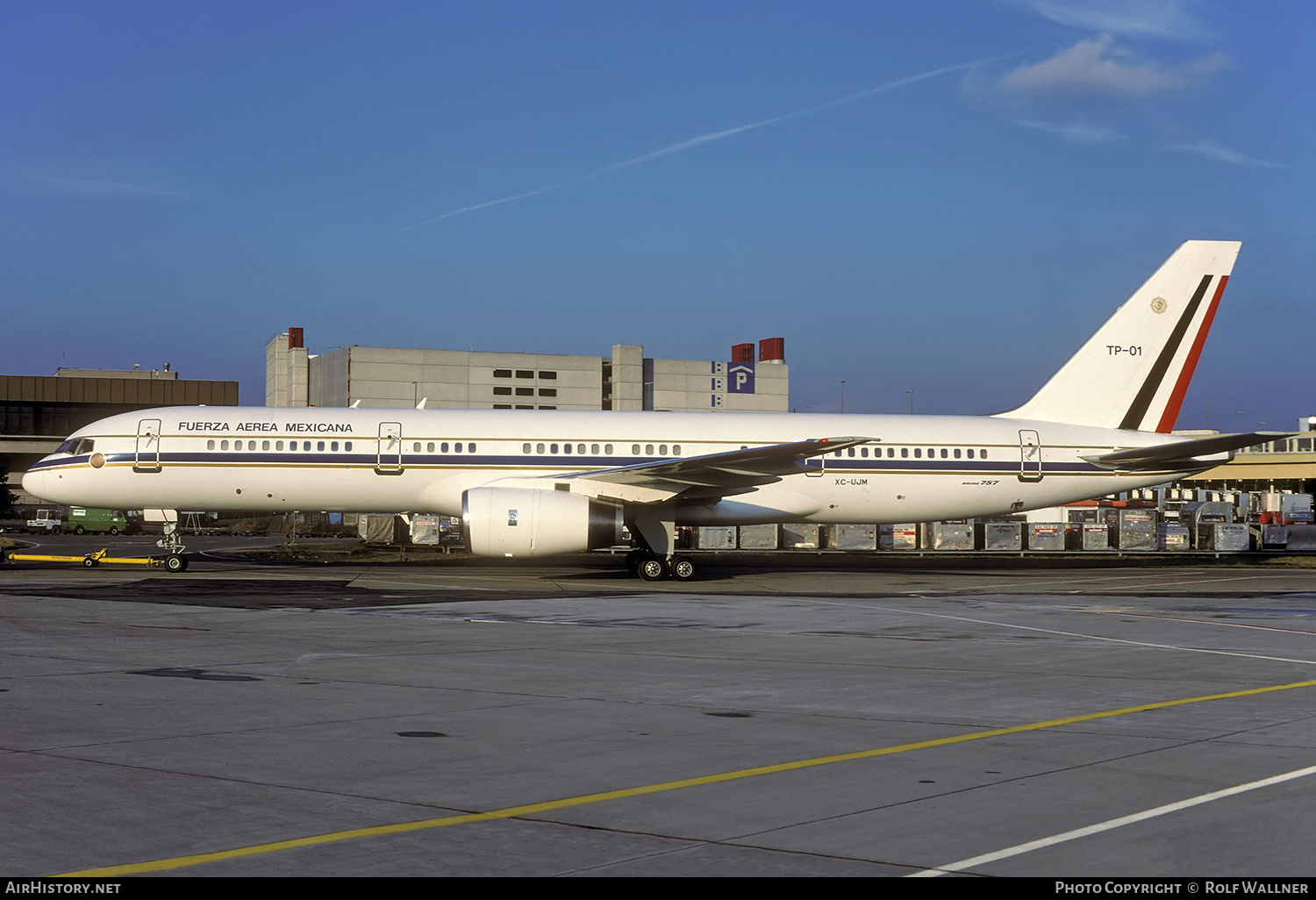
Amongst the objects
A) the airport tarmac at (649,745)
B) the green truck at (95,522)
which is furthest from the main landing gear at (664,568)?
the green truck at (95,522)

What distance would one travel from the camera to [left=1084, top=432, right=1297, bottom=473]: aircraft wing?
31.8 m

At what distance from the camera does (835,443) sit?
90.8 feet

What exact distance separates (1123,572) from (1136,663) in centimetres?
2248

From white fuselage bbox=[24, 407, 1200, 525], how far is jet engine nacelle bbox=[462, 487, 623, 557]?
5.88 feet

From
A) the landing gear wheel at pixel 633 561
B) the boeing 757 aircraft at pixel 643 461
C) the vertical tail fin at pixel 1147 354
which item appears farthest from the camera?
the vertical tail fin at pixel 1147 354

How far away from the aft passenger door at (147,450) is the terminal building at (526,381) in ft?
219

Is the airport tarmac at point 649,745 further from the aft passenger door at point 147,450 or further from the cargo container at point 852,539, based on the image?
the cargo container at point 852,539

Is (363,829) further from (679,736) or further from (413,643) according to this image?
(413,643)

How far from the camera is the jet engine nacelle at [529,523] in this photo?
89.2 ft

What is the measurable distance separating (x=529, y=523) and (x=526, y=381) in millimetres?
79100

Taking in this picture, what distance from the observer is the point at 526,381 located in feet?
346

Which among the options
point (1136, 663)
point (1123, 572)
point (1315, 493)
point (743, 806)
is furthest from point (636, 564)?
point (1315, 493)

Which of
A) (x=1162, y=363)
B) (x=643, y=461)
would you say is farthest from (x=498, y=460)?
(x=1162, y=363)

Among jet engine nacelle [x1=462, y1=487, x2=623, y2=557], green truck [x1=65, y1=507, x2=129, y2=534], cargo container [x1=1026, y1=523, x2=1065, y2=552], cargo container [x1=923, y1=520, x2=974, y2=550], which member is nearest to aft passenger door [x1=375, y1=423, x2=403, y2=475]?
jet engine nacelle [x1=462, y1=487, x2=623, y2=557]
